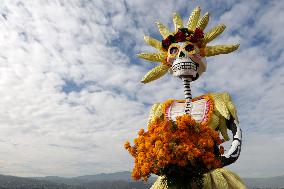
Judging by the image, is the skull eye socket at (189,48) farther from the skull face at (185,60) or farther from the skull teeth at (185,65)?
the skull teeth at (185,65)

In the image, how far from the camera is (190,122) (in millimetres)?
5988

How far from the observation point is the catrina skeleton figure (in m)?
7.42

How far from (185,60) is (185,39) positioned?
1.92 ft

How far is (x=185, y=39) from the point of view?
28.9 ft

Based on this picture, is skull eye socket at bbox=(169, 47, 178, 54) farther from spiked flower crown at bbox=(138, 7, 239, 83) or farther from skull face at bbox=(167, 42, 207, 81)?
spiked flower crown at bbox=(138, 7, 239, 83)

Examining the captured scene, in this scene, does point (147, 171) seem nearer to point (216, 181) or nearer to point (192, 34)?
point (216, 181)

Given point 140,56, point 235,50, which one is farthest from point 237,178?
point 140,56

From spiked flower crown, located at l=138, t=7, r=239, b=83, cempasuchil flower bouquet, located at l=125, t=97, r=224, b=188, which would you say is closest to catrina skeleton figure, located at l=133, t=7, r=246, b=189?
spiked flower crown, located at l=138, t=7, r=239, b=83

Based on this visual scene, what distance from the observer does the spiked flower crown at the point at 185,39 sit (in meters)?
8.80

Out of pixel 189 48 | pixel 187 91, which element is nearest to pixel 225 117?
pixel 187 91

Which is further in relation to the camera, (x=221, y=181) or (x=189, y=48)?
(x=189, y=48)

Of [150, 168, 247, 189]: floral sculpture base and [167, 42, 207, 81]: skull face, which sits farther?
[167, 42, 207, 81]: skull face

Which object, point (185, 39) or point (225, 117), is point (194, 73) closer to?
point (185, 39)

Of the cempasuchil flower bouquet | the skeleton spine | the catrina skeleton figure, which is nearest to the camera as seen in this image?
the cempasuchil flower bouquet
